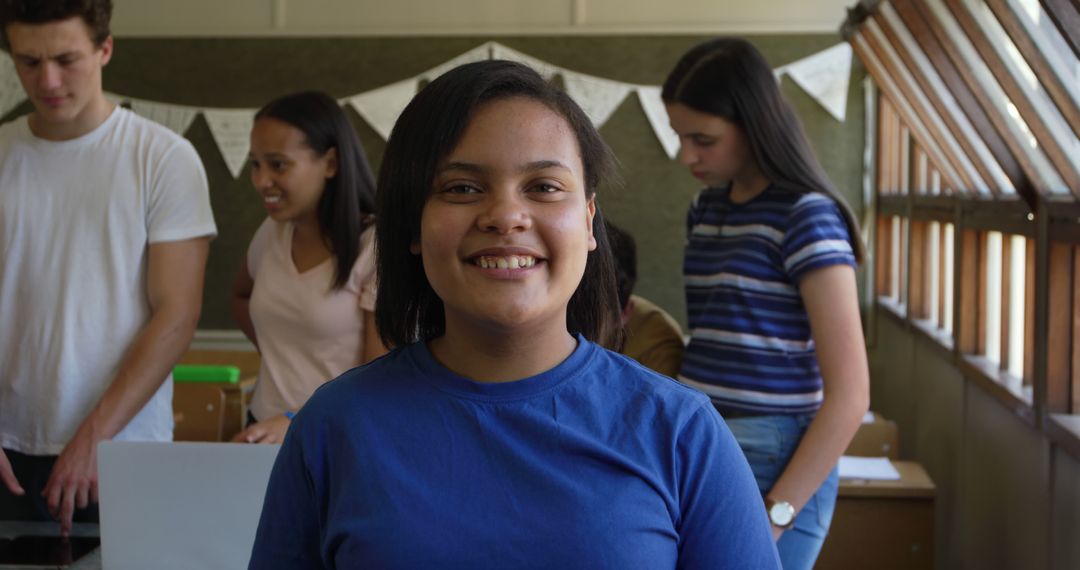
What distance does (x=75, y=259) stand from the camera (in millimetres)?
1940

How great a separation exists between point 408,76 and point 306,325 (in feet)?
11.6

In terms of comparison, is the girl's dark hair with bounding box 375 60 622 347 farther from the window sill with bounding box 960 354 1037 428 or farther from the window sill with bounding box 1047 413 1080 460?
the window sill with bounding box 960 354 1037 428

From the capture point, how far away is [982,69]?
3.16 meters

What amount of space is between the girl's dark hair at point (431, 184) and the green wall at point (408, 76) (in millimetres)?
4253

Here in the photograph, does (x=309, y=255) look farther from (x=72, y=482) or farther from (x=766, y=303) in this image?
(x=766, y=303)

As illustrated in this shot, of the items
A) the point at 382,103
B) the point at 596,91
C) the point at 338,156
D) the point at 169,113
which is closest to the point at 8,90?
the point at 169,113

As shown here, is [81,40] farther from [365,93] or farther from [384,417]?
[365,93]

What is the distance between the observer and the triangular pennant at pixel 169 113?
18.2ft

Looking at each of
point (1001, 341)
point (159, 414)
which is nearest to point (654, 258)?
point (1001, 341)

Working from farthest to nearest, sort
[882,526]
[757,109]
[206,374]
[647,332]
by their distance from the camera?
[206,374], [882,526], [647,332], [757,109]

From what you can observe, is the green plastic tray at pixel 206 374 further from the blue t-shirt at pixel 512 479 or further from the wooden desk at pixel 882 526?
the blue t-shirt at pixel 512 479

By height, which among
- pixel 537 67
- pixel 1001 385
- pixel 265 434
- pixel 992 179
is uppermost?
pixel 537 67

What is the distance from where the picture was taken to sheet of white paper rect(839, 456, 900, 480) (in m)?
3.29

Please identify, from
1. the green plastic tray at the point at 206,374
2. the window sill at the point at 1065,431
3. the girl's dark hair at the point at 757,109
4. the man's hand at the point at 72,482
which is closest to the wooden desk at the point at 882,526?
the window sill at the point at 1065,431
